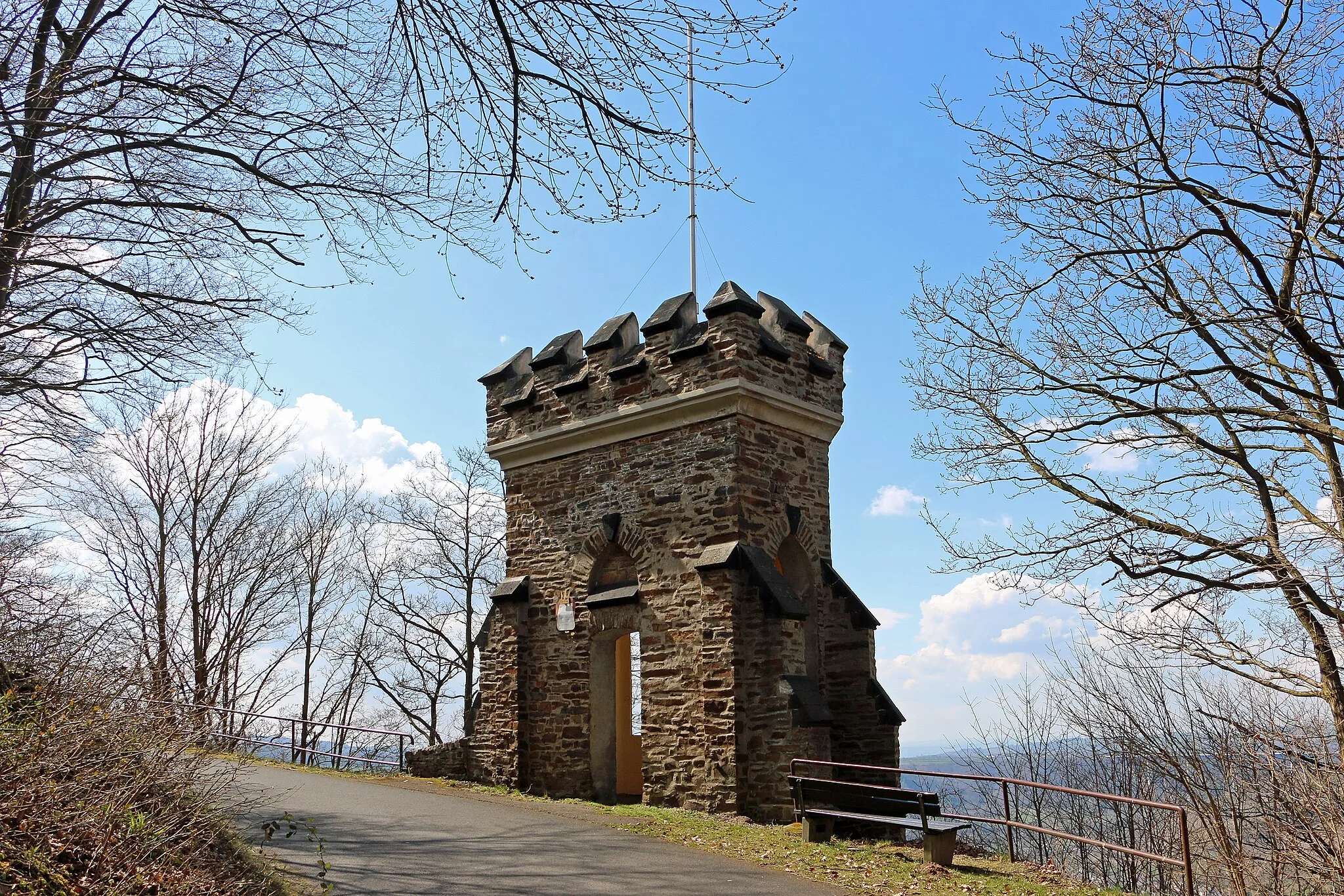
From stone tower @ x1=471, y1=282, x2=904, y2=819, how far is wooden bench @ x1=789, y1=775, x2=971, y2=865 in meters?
0.95

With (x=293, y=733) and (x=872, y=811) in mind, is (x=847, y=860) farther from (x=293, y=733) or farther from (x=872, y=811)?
(x=293, y=733)

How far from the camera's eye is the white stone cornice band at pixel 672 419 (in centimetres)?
1234

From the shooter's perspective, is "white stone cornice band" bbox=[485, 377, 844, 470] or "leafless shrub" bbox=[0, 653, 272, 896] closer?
"leafless shrub" bbox=[0, 653, 272, 896]

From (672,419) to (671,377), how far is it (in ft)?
1.86

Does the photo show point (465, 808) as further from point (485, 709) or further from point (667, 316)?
point (667, 316)

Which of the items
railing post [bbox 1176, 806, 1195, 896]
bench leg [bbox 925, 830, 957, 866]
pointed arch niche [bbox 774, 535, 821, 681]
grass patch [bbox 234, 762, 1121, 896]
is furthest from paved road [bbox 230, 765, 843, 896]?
pointed arch niche [bbox 774, 535, 821, 681]

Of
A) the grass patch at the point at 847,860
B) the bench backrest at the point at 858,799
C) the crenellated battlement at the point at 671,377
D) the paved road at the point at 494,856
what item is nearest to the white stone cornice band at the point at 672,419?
the crenellated battlement at the point at 671,377

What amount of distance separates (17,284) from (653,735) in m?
8.36

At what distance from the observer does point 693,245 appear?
14.9 m

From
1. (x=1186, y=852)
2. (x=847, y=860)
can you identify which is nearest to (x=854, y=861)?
(x=847, y=860)

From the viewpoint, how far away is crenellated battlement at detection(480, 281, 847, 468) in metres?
12.5

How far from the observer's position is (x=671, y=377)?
42.2 ft

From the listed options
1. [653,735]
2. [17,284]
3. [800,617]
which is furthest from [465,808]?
[17,284]

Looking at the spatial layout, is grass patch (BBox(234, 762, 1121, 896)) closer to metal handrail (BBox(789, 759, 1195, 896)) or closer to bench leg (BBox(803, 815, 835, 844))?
bench leg (BBox(803, 815, 835, 844))
